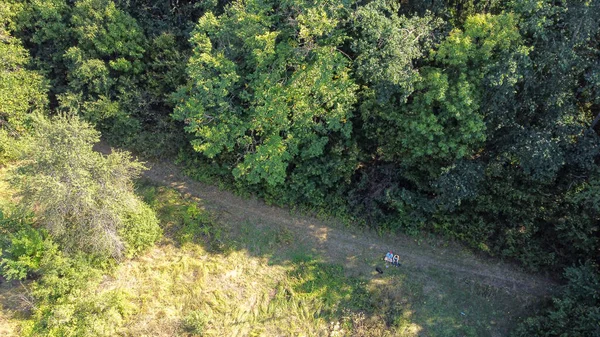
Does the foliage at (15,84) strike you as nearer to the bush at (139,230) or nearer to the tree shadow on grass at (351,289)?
the bush at (139,230)

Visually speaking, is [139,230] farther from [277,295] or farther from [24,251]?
[277,295]

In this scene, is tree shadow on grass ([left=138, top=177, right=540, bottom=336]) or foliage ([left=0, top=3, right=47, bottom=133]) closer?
tree shadow on grass ([left=138, top=177, right=540, bottom=336])

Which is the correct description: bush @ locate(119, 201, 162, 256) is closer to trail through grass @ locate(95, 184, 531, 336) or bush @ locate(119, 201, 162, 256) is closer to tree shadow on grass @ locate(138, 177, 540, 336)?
trail through grass @ locate(95, 184, 531, 336)

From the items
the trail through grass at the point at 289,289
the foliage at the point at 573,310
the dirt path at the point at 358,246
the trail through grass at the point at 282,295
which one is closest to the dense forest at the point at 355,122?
the foliage at the point at 573,310

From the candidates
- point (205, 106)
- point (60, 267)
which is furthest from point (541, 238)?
point (60, 267)

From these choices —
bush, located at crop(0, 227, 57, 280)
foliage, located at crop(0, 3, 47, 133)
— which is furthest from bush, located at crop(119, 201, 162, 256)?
foliage, located at crop(0, 3, 47, 133)
